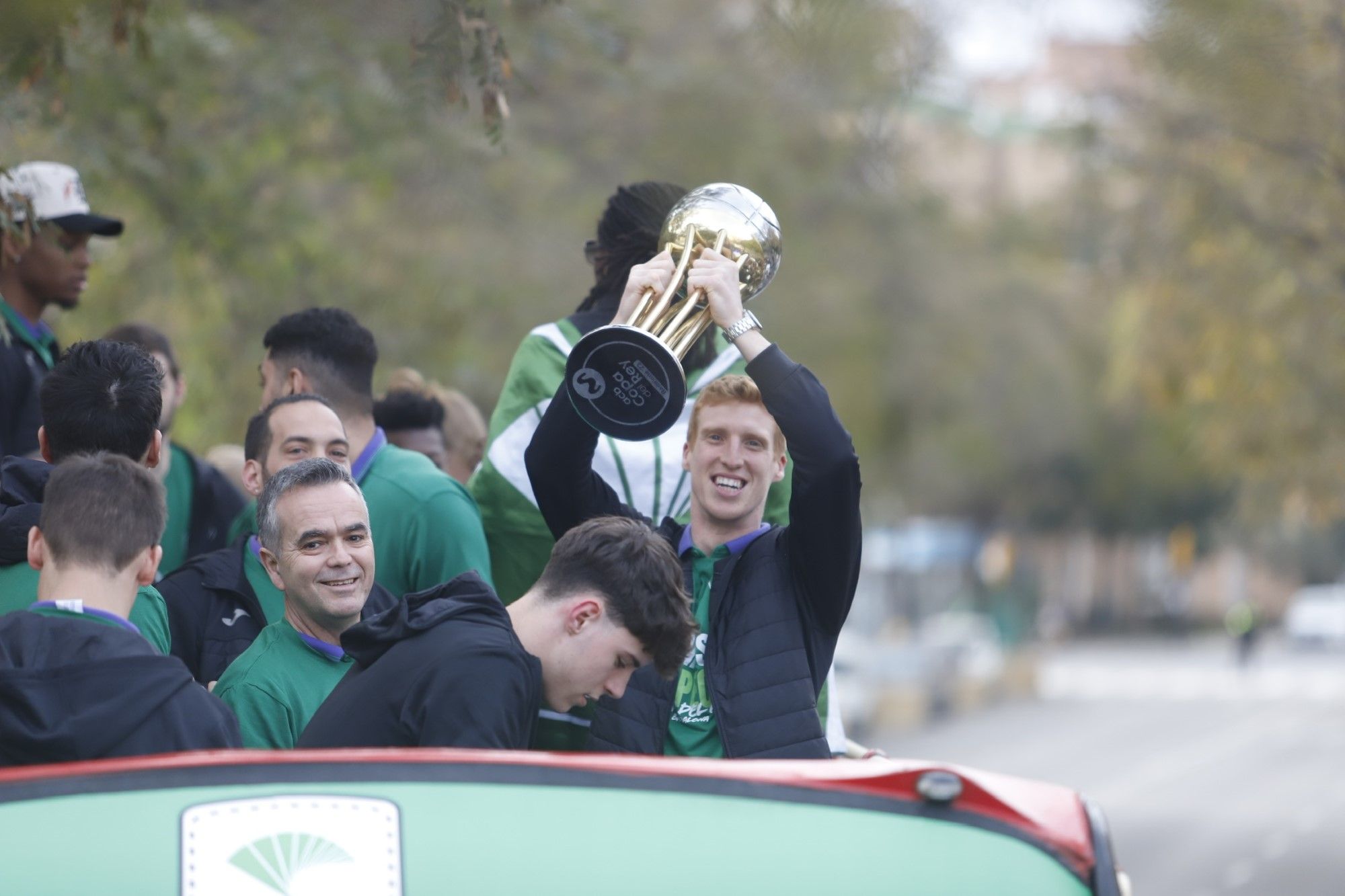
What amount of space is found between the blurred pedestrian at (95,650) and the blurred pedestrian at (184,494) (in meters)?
2.25

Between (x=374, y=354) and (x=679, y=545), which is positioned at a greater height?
(x=374, y=354)

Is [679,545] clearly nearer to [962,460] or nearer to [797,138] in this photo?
[797,138]

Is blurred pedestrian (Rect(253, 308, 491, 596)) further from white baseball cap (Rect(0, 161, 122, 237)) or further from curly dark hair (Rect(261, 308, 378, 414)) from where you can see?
white baseball cap (Rect(0, 161, 122, 237))

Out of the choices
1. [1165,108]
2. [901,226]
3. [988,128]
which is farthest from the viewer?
[988,128]

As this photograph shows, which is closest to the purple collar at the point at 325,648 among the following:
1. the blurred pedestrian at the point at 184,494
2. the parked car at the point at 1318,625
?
the blurred pedestrian at the point at 184,494

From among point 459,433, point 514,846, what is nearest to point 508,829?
point 514,846

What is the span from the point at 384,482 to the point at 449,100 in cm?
114

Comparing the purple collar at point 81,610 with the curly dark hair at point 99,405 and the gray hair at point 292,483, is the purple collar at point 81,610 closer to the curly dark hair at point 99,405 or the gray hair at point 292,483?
the gray hair at point 292,483

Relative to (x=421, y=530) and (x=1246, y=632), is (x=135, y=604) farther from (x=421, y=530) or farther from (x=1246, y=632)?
(x=1246, y=632)

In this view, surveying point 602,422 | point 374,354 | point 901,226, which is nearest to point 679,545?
point 602,422

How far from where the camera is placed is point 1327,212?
37.0ft

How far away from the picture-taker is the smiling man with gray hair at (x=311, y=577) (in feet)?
11.5

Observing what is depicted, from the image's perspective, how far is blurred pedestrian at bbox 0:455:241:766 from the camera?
2621 mm

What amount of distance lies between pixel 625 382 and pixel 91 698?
4.09ft
